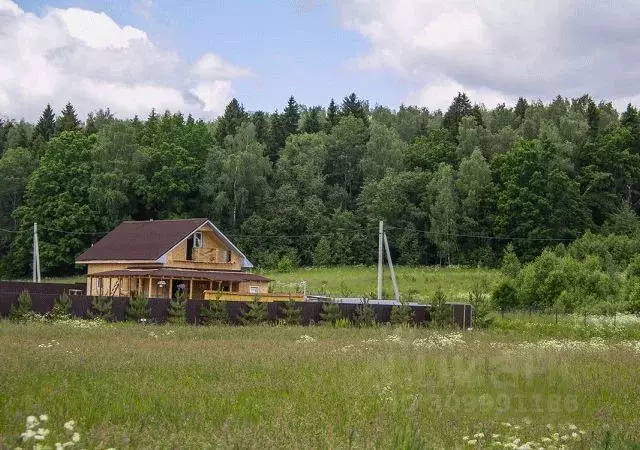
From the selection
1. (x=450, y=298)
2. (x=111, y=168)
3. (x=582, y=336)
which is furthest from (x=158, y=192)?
(x=582, y=336)

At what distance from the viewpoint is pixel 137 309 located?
3606cm

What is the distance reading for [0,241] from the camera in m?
92.2

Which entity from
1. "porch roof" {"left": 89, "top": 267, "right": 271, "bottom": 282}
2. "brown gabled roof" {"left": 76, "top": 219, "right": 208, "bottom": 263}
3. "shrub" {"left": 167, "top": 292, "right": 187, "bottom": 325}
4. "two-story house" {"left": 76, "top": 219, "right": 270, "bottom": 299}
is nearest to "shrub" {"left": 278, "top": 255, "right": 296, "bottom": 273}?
"two-story house" {"left": 76, "top": 219, "right": 270, "bottom": 299}

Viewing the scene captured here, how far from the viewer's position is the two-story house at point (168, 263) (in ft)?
184

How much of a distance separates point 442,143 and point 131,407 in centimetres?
8638

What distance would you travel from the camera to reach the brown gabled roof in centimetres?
5772

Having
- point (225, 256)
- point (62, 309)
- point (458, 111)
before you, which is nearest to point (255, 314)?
point (62, 309)

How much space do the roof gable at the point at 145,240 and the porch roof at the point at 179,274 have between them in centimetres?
134

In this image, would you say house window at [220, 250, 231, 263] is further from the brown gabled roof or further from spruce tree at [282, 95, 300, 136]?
spruce tree at [282, 95, 300, 136]

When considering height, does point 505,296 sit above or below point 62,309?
above

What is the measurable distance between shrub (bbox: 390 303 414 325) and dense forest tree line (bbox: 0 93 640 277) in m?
44.2

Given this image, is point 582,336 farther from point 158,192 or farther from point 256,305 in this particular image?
point 158,192

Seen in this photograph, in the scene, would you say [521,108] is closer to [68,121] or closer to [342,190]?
[342,190]

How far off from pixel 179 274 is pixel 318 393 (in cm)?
4100
